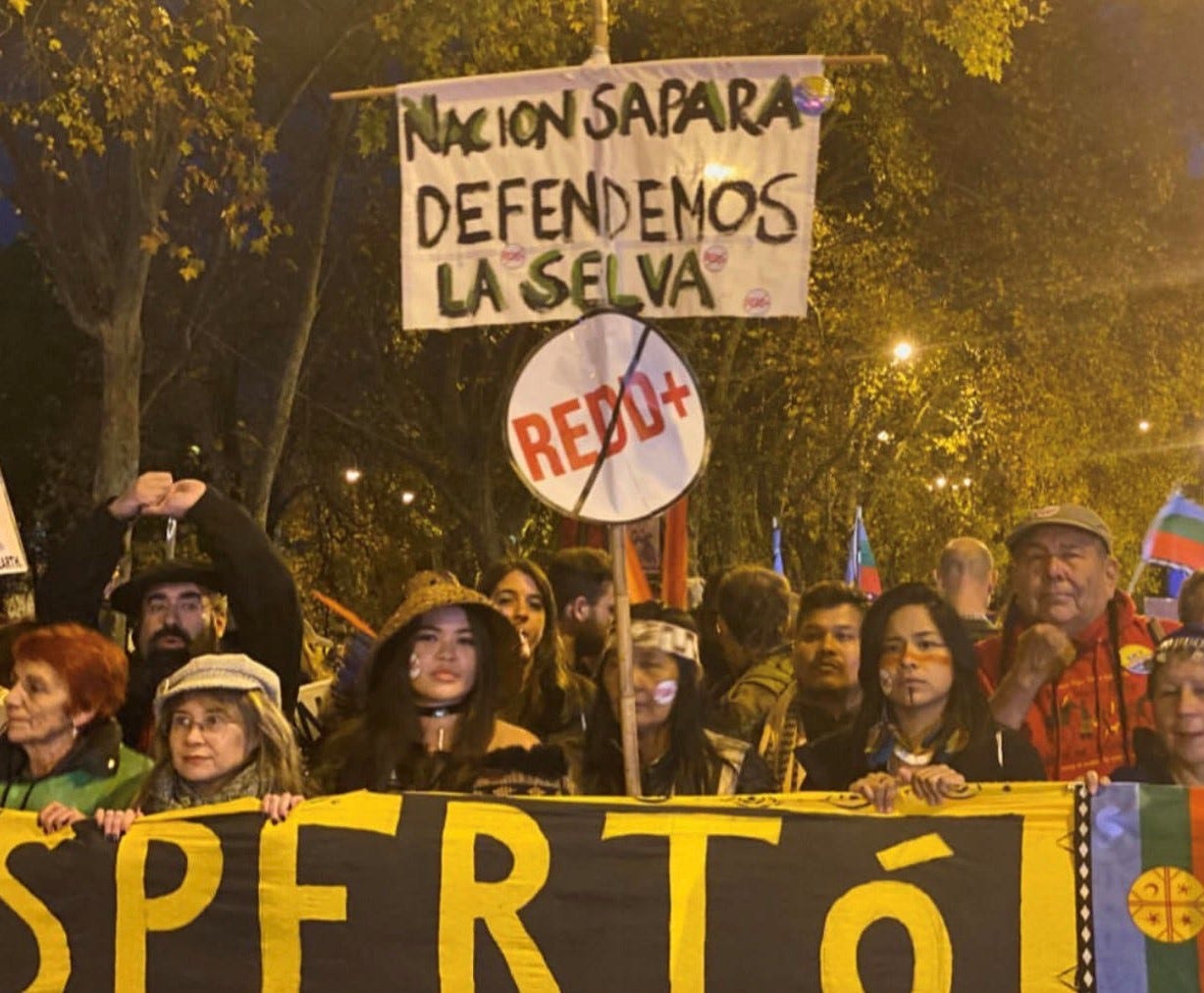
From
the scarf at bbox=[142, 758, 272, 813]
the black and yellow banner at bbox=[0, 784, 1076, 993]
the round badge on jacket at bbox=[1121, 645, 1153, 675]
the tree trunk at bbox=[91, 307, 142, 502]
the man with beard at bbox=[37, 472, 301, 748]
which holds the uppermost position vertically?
the tree trunk at bbox=[91, 307, 142, 502]

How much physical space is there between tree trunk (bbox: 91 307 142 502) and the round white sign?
7478 millimetres

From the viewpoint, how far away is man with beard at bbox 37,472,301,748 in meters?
5.19

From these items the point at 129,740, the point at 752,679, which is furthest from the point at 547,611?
the point at 129,740

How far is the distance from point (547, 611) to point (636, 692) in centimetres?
153

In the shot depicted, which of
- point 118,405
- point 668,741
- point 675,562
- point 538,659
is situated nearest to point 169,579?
point 538,659

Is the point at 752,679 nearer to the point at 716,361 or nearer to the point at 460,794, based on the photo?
Result: the point at 460,794

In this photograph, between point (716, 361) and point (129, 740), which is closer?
point (129, 740)

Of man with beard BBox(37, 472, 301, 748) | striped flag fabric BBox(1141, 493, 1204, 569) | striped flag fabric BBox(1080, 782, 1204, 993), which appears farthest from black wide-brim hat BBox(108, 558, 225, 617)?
striped flag fabric BBox(1141, 493, 1204, 569)

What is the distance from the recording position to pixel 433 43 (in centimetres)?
1166

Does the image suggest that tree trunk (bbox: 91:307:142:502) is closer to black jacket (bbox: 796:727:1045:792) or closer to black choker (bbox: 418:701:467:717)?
black choker (bbox: 418:701:467:717)

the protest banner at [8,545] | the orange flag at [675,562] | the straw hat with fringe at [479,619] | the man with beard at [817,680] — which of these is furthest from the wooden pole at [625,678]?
the orange flag at [675,562]

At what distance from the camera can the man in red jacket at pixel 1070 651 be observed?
5.06m

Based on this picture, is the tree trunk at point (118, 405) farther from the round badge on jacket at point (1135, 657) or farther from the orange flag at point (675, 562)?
the round badge on jacket at point (1135, 657)

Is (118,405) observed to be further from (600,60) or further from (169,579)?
(600,60)
